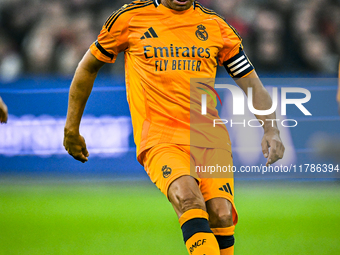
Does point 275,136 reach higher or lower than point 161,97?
lower

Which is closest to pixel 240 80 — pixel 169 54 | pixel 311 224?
pixel 169 54

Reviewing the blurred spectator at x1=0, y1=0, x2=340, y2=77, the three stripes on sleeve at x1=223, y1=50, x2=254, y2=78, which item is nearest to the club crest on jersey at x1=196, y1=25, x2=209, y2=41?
the three stripes on sleeve at x1=223, y1=50, x2=254, y2=78

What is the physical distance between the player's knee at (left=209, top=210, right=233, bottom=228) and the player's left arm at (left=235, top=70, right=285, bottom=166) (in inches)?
17.8

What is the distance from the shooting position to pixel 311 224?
5.64 m

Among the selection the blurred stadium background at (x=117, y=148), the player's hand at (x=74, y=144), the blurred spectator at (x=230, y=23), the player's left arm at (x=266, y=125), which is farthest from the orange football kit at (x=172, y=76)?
the blurred spectator at (x=230, y=23)

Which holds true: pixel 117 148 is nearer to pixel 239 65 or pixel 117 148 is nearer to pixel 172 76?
pixel 239 65

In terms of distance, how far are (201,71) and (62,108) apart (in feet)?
15.6

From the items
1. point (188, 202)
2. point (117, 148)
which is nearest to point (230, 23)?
point (117, 148)

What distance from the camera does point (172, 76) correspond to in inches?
129

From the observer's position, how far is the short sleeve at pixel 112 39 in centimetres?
335

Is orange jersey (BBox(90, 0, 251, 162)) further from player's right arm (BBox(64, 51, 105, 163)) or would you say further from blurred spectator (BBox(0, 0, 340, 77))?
blurred spectator (BBox(0, 0, 340, 77))

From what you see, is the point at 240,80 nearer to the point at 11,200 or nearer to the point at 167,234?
the point at 167,234

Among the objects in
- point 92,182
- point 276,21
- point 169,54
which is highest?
point 169,54

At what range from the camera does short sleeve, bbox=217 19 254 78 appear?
3.48m
